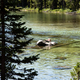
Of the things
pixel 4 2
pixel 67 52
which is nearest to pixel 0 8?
pixel 4 2

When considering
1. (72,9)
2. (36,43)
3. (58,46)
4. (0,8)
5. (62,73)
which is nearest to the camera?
(0,8)

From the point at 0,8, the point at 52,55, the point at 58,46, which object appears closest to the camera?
the point at 0,8

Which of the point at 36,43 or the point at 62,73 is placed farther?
the point at 36,43

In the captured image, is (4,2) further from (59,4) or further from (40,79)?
(59,4)

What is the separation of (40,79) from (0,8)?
5.80 metres

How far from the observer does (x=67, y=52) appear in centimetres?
2208

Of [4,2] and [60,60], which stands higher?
[4,2]

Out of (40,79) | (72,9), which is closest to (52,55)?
(40,79)

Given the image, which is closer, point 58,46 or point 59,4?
point 58,46

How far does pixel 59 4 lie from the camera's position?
120 metres

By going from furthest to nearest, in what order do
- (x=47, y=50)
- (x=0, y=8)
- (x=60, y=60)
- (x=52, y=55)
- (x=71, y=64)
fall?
1. (x=47, y=50)
2. (x=52, y=55)
3. (x=60, y=60)
4. (x=71, y=64)
5. (x=0, y=8)

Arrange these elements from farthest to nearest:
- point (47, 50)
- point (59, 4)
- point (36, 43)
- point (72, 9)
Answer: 1. point (59, 4)
2. point (72, 9)
3. point (36, 43)
4. point (47, 50)

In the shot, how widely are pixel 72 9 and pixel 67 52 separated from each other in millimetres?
77169

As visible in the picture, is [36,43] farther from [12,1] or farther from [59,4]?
[59,4]
